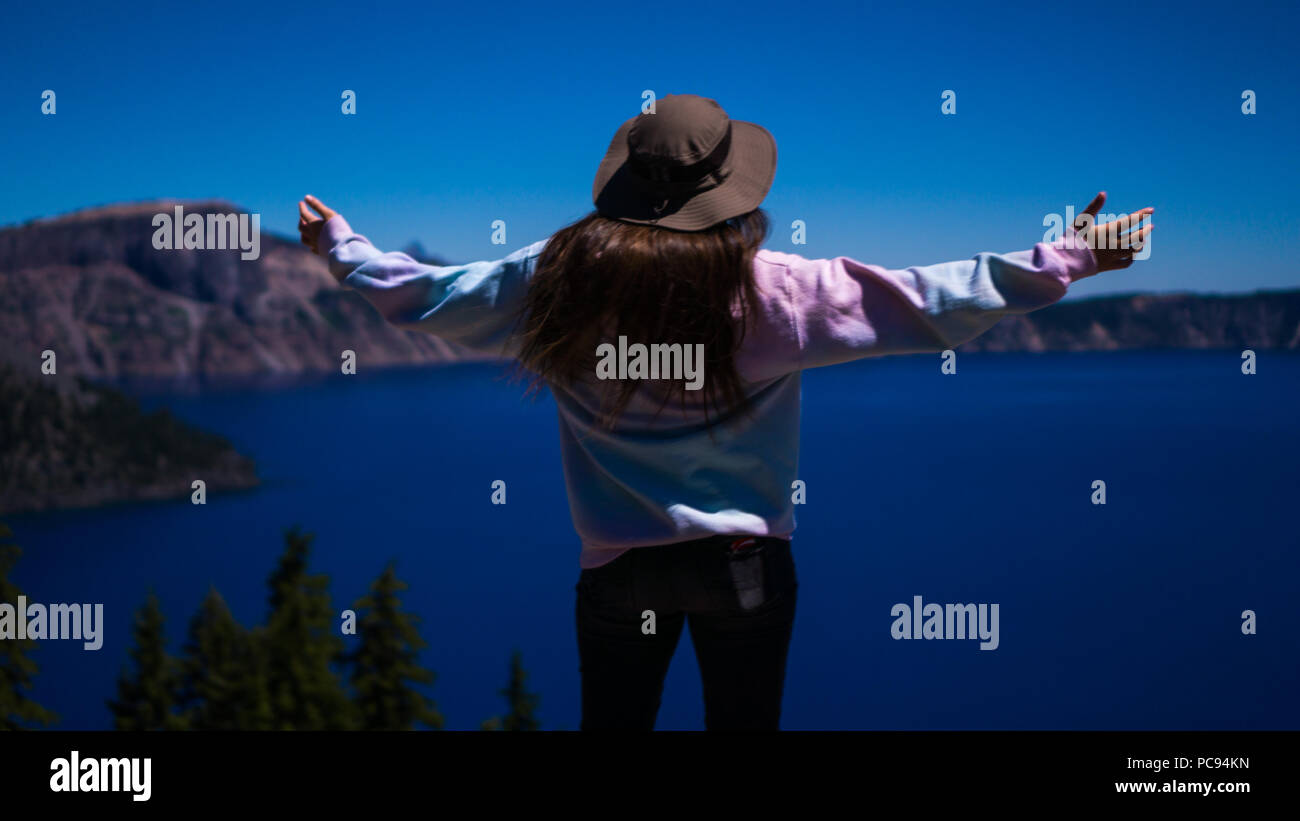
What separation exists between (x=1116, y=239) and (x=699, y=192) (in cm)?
78

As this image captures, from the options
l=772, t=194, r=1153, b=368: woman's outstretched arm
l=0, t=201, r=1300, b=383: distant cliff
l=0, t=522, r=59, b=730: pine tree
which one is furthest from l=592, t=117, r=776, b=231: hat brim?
l=0, t=201, r=1300, b=383: distant cliff

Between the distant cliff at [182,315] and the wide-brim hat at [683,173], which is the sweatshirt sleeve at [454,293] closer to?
the wide-brim hat at [683,173]

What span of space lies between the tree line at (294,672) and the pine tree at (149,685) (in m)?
0.04

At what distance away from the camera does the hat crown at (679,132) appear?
1805 millimetres

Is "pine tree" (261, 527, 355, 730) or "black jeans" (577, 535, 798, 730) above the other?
"black jeans" (577, 535, 798, 730)

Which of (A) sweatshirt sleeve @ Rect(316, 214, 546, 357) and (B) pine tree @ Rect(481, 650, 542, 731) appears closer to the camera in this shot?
(A) sweatshirt sleeve @ Rect(316, 214, 546, 357)

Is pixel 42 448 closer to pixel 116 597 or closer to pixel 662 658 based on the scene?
pixel 116 597

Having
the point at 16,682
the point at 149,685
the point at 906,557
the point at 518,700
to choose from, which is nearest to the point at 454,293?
the point at 16,682

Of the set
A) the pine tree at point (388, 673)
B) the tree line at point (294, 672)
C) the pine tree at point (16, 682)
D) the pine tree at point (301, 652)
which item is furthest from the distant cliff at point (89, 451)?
the pine tree at point (16, 682)

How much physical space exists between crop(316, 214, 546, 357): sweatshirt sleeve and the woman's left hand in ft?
0.90

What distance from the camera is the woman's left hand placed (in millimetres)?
2221

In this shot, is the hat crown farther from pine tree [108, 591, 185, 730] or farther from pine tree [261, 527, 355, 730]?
pine tree [108, 591, 185, 730]
